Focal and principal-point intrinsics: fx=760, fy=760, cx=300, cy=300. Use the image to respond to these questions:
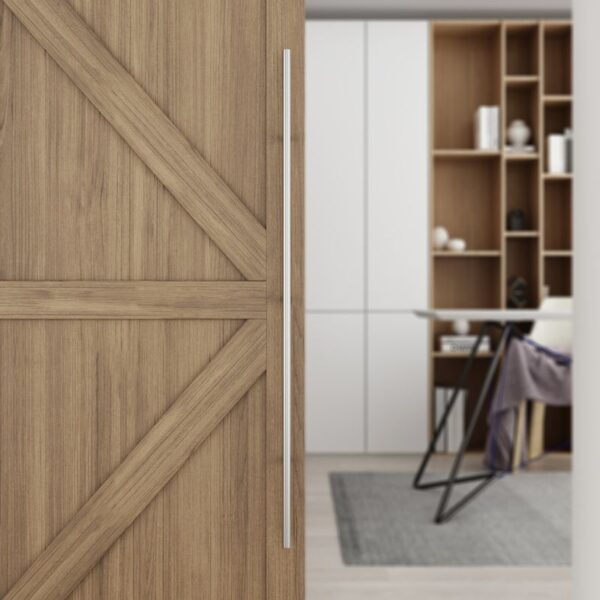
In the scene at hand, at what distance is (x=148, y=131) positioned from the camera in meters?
1.89

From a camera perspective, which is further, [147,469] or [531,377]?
[531,377]

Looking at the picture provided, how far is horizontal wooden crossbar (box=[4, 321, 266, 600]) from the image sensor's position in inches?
75.3

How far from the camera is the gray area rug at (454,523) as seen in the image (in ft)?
10.0

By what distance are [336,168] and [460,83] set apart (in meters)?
Result: 1.16

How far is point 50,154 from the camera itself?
1.89 m

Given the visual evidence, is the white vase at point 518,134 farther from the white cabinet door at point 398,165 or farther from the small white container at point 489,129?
the white cabinet door at point 398,165

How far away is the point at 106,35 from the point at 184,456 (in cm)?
107

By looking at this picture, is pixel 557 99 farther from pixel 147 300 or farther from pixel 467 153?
pixel 147 300

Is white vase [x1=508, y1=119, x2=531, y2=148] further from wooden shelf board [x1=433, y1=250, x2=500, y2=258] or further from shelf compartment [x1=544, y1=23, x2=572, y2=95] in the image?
wooden shelf board [x1=433, y1=250, x2=500, y2=258]

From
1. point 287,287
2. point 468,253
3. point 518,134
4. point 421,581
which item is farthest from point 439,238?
point 287,287

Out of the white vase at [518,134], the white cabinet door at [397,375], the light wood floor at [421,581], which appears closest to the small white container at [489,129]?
the white vase at [518,134]

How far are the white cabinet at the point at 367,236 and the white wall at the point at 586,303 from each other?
2.89 meters

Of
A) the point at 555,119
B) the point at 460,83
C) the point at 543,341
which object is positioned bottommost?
the point at 543,341

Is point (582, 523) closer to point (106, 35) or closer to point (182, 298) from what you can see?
point (182, 298)
